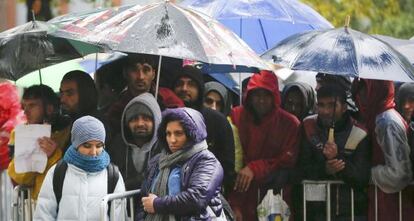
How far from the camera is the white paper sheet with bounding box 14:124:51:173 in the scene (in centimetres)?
1011

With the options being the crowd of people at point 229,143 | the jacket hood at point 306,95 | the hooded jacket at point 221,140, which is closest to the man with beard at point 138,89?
the crowd of people at point 229,143

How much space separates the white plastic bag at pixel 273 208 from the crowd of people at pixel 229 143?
0.12m

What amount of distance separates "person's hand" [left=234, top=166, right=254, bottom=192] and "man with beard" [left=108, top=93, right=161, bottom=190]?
104cm

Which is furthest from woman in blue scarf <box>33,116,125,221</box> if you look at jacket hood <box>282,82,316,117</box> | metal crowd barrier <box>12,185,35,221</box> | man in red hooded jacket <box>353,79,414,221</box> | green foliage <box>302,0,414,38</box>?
green foliage <box>302,0,414,38</box>

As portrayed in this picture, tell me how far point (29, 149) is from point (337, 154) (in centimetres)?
251

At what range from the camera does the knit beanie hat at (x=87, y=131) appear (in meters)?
9.30

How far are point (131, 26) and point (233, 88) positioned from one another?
12.0 ft

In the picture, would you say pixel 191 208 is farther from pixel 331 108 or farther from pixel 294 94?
pixel 294 94

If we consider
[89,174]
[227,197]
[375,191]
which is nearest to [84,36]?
[89,174]

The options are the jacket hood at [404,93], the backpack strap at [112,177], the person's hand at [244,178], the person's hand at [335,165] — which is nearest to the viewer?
the backpack strap at [112,177]

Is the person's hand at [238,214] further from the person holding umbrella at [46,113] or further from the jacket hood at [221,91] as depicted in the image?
the person holding umbrella at [46,113]

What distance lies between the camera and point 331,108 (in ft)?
34.4

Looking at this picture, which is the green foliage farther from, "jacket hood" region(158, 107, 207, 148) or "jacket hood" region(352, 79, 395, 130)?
"jacket hood" region(158, 107, 207, 148)

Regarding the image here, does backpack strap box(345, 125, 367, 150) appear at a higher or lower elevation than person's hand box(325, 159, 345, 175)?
higher
